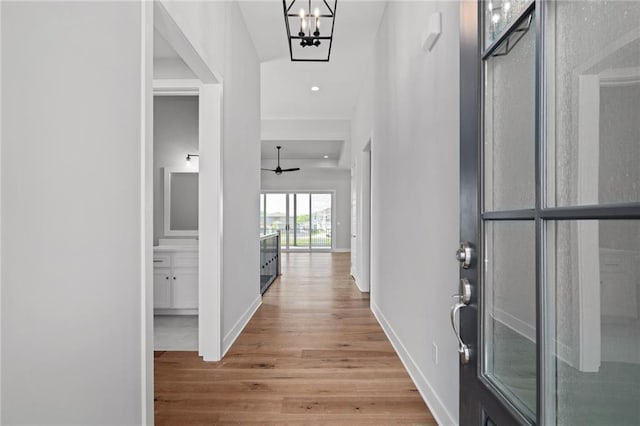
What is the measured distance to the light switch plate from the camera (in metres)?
1.98

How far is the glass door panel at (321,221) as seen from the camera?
41.8 feet

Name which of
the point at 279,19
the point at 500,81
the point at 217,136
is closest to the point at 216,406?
the point at 217,136

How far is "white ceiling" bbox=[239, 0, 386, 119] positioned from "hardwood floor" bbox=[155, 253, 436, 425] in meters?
2.92

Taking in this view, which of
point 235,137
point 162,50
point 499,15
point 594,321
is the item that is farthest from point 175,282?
point 594,321

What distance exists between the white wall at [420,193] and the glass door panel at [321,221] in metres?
8.86

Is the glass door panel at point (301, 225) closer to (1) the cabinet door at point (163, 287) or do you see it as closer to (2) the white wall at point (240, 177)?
(2) the white wall at point (240, 177)

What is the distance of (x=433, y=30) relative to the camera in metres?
2.00

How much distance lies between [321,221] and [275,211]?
1.53 meters

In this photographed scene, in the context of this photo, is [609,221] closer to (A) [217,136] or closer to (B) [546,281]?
(B) [546,281]

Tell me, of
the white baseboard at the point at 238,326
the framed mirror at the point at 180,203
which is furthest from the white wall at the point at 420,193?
the framed mirror at the point at 180,203

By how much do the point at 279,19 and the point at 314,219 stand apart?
931 centimetres

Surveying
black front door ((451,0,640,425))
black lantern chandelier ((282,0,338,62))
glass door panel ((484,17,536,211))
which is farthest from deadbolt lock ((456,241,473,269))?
black lantern chandelier ((282,0,338,62))

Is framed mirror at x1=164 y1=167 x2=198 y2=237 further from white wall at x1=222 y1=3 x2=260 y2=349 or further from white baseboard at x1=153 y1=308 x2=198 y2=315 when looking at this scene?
white baseboard at x1=153 y1=308 x2=198 y2=315

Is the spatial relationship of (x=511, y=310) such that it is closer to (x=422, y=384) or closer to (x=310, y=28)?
(x=422, y=384)
